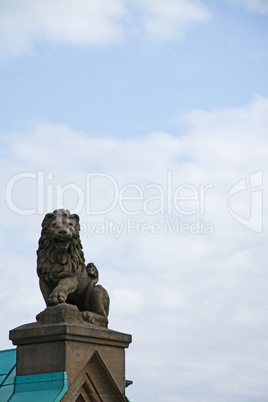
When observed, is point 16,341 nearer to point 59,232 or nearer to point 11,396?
point 11,396

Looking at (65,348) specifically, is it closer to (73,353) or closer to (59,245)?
(73,353)

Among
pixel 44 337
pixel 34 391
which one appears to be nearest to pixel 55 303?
pixel 44 337

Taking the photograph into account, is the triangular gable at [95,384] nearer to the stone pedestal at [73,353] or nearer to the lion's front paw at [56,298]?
the stone pedestal at [73,353]

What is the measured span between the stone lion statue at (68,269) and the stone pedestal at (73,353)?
1.61ft

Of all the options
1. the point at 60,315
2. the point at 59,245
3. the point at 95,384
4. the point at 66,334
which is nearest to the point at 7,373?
the point at 95,384

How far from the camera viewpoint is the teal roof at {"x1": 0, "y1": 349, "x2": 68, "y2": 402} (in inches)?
421

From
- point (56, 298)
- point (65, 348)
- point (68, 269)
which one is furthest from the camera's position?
point (68, 269)

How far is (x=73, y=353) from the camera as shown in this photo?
36.0ft

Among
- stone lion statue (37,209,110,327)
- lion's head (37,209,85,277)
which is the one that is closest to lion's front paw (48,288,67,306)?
stone lion statue (37,209,110,327)

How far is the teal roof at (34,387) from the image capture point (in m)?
10.7

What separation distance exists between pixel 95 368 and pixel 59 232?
2.13 meters

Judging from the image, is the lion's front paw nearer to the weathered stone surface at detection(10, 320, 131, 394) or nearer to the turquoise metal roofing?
the weathered stone surface at detection(10, 320, 131, 394)

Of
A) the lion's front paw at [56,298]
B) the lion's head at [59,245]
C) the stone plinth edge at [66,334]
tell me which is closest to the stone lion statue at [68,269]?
the lion's head at [59,245]

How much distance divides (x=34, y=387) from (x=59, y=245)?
2206mm
